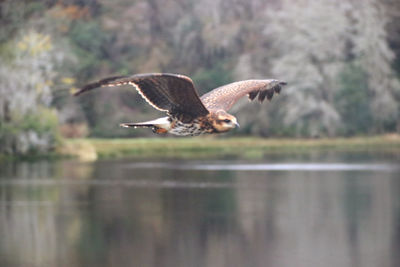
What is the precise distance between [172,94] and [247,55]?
38593mm

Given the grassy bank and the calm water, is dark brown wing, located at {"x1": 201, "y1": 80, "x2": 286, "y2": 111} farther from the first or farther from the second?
the grassy bank

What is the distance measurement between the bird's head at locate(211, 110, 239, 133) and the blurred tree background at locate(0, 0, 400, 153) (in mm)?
34659

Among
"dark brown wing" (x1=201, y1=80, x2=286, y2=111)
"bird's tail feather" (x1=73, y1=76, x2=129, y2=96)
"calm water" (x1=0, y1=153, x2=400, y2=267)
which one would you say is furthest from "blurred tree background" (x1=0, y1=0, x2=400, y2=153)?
"bird's tail feather" (x1=73, y1=76, x2=129, y2=96)

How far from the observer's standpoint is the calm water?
21.1 metres

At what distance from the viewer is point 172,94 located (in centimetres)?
677

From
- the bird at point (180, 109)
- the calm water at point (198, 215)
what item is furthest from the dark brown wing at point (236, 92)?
the calm water at point (198, 215)

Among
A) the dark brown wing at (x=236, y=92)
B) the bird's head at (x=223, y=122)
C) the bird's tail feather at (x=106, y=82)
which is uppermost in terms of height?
the bird's tail feather at (x=106, y=82)

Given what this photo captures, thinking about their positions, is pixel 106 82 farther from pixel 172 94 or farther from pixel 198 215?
pixel 198 215

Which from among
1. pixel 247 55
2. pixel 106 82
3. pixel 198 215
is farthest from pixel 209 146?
pixel 106 82

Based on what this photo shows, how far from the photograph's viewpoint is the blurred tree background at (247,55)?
43969 mm

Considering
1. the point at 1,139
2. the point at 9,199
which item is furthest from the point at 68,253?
the point at 1,139

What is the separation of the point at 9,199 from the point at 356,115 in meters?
24.5

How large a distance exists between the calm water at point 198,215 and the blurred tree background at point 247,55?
6444mm

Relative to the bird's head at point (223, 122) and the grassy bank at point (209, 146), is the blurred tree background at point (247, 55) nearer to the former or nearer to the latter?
the grassy bank at point (209, 146)
